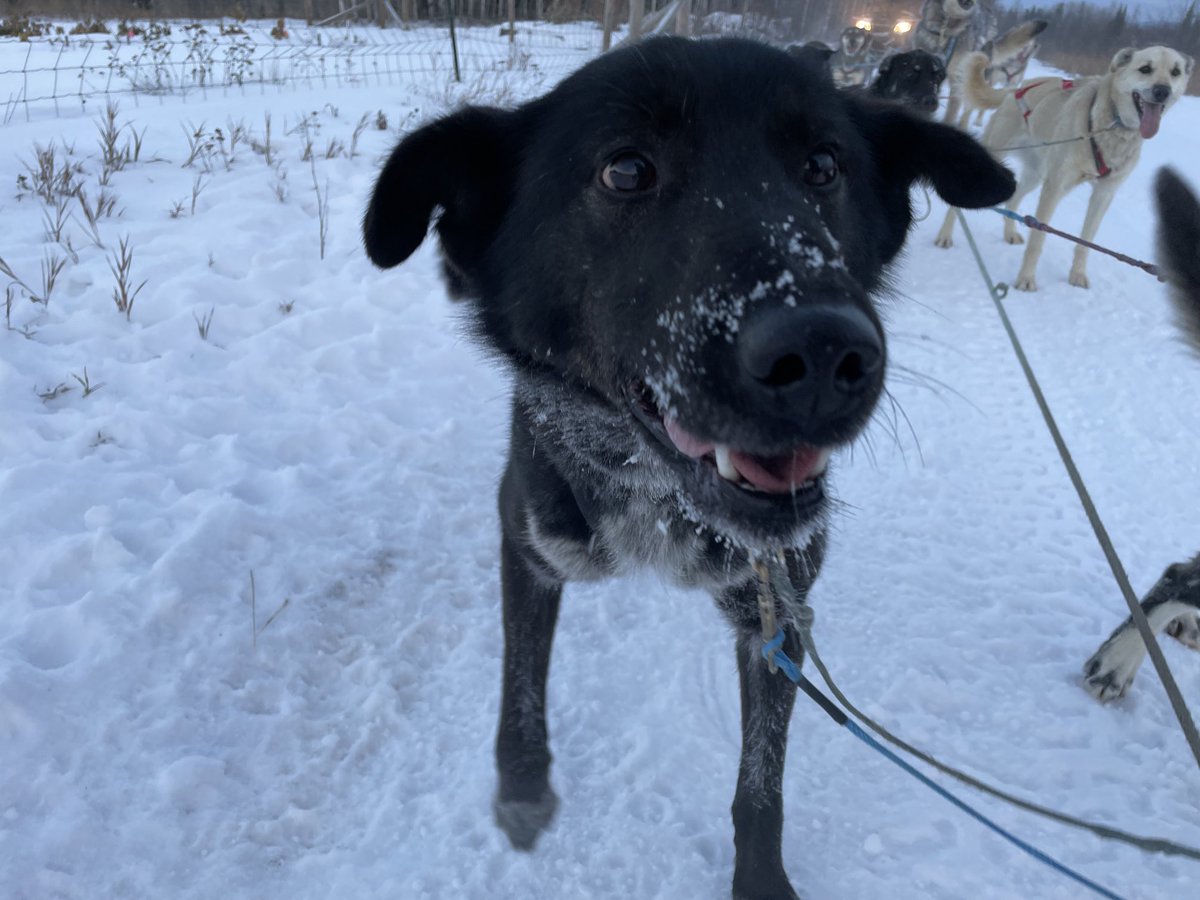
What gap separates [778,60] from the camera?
5.72ft

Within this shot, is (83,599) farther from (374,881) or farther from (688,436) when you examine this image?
(688,436)

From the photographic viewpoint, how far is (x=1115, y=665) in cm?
245

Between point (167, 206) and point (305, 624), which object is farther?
point (167, 206)

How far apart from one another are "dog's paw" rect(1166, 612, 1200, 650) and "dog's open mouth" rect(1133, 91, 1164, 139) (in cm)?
466

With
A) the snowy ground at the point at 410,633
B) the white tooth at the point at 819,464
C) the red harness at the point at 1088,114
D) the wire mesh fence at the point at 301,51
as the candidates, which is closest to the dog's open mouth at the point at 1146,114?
the red harness at the point at 1088,114

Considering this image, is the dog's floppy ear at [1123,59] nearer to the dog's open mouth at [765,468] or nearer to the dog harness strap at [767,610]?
the dog harness strap at [767,610]

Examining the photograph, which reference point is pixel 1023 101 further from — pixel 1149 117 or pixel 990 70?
pixel 990 70

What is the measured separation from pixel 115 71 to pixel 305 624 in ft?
26.8

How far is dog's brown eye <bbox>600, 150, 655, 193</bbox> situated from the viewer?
5.31 ft

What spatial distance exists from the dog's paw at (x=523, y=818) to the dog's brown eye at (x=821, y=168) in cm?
165

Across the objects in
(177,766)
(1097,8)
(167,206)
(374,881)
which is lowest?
(374,881)

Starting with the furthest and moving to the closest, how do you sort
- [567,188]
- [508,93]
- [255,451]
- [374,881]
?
[508,93]
[255,451]
[374,881]
[567,188]

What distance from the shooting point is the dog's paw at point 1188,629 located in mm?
2691

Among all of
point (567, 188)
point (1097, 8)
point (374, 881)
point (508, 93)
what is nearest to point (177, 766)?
point (374, 881)
